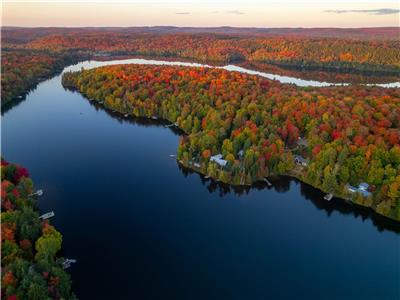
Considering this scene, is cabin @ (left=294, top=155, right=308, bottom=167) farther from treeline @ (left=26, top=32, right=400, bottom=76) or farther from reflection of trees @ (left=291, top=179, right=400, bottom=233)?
treeline @ (left=26, top=32, right=400, bottom=76)

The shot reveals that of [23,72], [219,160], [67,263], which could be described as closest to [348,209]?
[219,160]

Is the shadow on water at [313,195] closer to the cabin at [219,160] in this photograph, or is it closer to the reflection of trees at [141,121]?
the cabin at [219,160]

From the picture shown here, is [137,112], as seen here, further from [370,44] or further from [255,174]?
[370,44]

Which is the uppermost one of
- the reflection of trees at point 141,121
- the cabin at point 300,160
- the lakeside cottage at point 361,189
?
the cabin at point 300,160

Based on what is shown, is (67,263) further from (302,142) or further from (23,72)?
(23,72)

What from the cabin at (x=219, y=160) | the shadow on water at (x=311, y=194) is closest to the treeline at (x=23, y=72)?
the cabin at (x=219, y=160)

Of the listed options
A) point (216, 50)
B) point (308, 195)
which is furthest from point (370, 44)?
point (308, 195)

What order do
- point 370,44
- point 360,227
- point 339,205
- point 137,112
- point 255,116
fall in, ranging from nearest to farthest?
point 360,227 → point 339,205 → point 255,116 → point 137,112 → point 370,44
